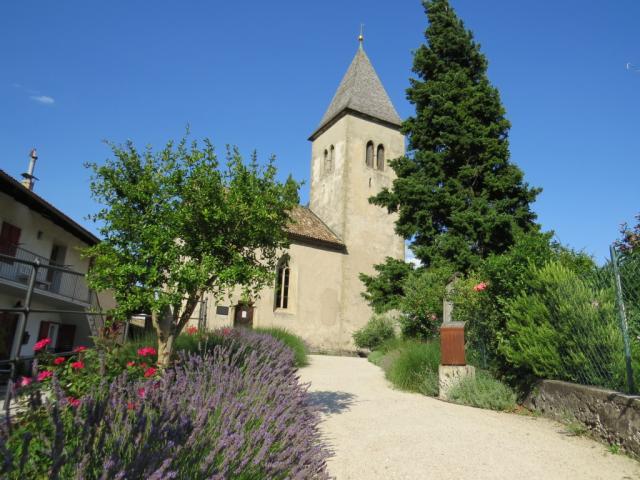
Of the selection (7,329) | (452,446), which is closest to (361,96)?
(7,329)

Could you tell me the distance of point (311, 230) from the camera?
23.6 meters

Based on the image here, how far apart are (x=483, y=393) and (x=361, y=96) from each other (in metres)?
24.3

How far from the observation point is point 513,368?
7.29 meters

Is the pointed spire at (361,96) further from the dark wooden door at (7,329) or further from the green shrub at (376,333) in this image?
the dark wooden door at (7,329)

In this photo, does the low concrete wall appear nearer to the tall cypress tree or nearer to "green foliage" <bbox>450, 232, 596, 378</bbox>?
"green foliage" <bbox>450, 232, 596, 378</bbox>

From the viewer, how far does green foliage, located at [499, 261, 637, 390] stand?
5.55m

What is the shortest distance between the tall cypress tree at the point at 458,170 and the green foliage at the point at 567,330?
5650 mm

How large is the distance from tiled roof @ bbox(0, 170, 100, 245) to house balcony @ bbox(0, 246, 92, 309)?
1561 millimetres

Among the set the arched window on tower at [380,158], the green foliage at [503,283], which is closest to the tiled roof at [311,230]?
the arched window on tower at [380,158]

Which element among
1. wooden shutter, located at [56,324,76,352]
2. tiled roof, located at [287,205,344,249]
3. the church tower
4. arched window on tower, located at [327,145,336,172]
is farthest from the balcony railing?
arched window on tower, located at [327,145,336,172]

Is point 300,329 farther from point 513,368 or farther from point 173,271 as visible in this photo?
point 173,271

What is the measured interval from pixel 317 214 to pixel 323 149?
15.6ft

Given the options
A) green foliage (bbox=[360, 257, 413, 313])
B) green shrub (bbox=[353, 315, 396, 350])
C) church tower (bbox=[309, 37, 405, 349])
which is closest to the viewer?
green foliage (bbox=[360, 257, 413, 313])

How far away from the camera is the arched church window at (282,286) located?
70.9 feet
